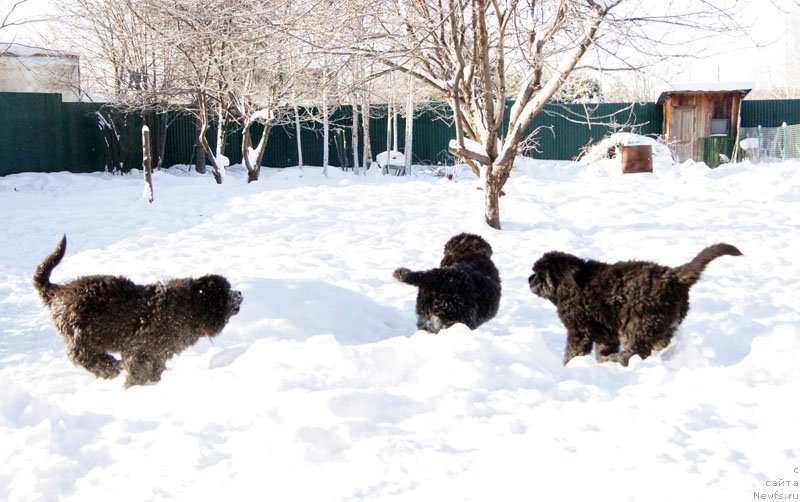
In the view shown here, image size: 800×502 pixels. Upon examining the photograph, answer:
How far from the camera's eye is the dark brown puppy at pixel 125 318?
5.33 metres

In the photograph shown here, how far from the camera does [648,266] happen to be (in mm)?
5496

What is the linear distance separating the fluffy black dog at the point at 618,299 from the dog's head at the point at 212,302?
259 cm

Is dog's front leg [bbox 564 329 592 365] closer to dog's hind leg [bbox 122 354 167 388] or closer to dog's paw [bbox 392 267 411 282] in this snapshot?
dog's paw [bbox 392 267 411 282]

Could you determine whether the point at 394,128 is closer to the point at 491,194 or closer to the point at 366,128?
the point at 366,128

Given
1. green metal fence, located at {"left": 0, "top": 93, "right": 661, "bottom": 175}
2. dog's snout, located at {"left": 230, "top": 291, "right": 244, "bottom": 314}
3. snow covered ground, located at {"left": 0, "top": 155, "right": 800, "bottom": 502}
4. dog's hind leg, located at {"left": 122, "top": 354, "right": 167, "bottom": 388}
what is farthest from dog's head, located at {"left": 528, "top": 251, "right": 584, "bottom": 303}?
green metal fence, located at {"left": 0, "top": 93, "right": 661, "bottom": 175}

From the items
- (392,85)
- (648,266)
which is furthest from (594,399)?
(392,85)

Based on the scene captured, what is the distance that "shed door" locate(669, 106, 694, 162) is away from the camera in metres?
28.6

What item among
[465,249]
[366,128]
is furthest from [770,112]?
[465,249]

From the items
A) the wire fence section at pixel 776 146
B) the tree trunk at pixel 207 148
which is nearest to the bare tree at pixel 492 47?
the tree trunk at pixel 207 148

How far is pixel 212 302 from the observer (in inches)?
220

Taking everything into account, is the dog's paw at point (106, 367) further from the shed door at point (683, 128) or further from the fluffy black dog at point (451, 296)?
the shed door at point (683, 128)

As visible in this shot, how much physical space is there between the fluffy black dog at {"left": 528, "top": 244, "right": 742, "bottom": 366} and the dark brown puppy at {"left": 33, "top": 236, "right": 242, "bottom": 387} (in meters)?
2.84

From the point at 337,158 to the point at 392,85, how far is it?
7.74m

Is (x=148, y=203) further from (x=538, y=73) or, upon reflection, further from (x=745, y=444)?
(x=745, y=444)
